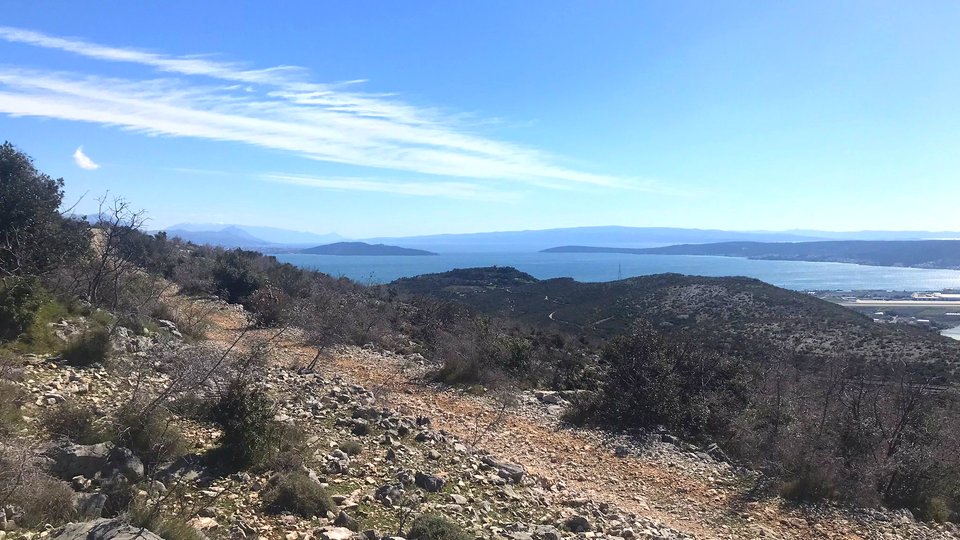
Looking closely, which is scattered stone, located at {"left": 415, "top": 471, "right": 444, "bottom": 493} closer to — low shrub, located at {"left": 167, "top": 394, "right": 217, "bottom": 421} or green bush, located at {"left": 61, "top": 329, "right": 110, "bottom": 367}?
low shrub, located at {"left": 167, "top": 394, "right": 217, "bottom": 421}

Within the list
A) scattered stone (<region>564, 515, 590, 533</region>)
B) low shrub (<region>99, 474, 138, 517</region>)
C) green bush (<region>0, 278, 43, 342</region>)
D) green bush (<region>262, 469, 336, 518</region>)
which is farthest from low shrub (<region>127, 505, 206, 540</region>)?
green bush (<region>0, 278, 43, 342</region>)

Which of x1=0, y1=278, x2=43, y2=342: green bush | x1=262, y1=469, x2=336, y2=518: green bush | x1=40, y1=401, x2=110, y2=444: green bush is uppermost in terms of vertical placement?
x1=0, y1=278, x2=43, y2=342: green bush

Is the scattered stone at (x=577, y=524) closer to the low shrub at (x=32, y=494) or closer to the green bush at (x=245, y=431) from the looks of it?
the green bush at (x=245, y=431)

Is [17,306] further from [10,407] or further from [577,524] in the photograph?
[577,524]

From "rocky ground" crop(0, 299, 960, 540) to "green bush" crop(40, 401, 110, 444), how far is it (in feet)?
0.54

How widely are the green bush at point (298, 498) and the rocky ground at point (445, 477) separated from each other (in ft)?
0.40

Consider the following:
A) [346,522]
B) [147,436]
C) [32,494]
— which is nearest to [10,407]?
[147,436]

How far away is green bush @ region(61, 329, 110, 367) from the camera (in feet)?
27.2

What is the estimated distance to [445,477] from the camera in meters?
7.37

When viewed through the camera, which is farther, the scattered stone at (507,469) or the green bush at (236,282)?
the green bush at (236,282)

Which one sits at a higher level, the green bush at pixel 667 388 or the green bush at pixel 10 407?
the green bush at pixel 10 407

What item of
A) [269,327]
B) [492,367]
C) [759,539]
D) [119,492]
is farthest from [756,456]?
[269,327]

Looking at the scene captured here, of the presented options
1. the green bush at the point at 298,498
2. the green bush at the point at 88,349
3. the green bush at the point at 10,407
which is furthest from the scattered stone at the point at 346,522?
the green bush at the point at 88,349

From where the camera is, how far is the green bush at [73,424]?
582cm
